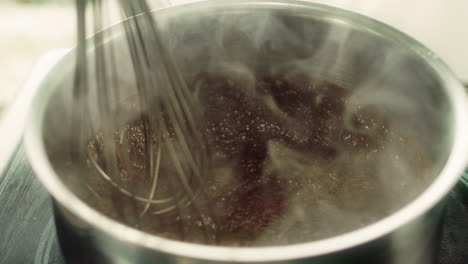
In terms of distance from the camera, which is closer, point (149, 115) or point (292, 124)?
point (149, 115)

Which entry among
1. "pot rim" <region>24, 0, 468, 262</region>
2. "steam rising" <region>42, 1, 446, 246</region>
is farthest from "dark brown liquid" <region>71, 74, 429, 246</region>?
"pot rim" <region>24, 0, 468, 262</region>

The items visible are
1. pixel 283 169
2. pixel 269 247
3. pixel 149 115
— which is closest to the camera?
pixel 269 247

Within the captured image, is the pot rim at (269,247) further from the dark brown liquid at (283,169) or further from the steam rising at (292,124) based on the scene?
the dark brown liquid at (283,169)

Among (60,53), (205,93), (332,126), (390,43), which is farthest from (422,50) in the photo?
(60,53)

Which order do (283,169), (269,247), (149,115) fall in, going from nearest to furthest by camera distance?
1. (269,247)
2. (149,115)
3. (283,169)

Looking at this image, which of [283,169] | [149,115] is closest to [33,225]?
[149,115]

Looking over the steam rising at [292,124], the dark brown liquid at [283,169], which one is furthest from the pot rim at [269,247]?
the dark brown liquid at [283,169]

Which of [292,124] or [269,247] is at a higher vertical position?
[269,247]

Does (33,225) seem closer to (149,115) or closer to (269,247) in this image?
(149,115)
